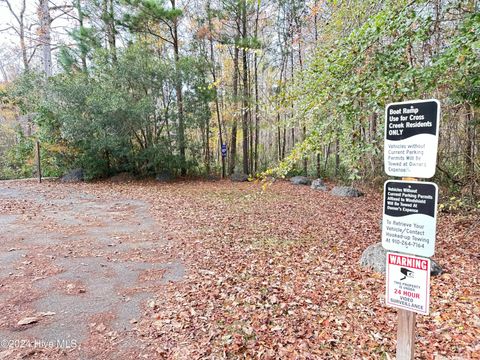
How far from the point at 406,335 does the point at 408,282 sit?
0.36m

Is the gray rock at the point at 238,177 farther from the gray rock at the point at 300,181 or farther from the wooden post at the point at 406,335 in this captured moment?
the wooden post at the point at 406,335

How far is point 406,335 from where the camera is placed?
5.29 feet

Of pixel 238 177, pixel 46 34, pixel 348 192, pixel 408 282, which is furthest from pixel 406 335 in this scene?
pixel 46 34

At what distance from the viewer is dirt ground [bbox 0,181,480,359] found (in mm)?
2457

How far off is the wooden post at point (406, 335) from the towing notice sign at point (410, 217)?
40 cm

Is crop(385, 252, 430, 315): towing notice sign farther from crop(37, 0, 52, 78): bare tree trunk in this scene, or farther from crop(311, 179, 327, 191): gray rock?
crop(37, 0, 52, 78): bare tree trunk

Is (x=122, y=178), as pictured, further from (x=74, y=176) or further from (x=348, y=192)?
(x=348, y=192)

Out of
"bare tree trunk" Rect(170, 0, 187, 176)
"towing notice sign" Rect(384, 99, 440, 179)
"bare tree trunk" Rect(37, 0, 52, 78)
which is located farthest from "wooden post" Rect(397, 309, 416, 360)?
"bare tree trunk" Rect(37, 0, 52, 78)

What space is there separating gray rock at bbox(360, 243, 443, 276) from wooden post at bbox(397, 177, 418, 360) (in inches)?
89.4

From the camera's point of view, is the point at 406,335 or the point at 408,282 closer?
the point at 408,282

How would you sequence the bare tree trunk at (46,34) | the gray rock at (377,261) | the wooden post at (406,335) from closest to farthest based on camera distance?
1. the wooden post at (406,335)
2. the gray rock at (377,261)
3. the bare tree trunk at (46,34)

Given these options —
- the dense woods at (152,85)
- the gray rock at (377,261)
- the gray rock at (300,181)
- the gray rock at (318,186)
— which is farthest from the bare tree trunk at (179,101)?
the gray rock at (377,261)

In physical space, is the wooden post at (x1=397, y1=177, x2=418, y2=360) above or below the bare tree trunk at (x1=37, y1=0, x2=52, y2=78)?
below

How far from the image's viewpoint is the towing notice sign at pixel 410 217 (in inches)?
55.0
